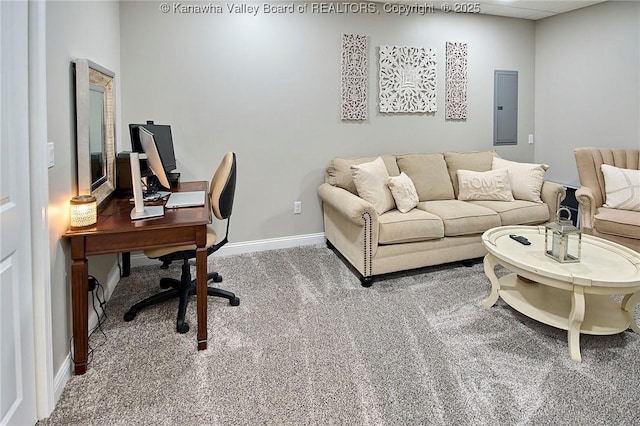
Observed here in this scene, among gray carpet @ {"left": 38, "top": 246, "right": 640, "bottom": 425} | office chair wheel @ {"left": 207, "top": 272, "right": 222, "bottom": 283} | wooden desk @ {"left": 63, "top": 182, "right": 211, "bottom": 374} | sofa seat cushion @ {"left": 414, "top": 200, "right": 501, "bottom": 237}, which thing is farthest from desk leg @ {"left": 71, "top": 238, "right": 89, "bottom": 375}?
sofa seat cushion @ {"left": 414, "top": 200, "right": 501, "bottom": 237}

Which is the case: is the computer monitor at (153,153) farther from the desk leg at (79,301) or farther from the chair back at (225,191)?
the desk leg at (79,301)

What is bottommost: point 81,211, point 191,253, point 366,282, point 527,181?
point 366,282

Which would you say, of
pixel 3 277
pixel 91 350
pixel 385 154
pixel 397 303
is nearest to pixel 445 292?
pixel 397 303

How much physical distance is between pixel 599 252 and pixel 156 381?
2.67 metres

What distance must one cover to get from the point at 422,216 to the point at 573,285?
1.28 metres

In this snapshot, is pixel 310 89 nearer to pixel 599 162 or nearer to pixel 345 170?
pixel 345 170

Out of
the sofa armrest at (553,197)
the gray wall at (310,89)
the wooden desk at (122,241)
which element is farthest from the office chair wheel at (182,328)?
the sofa armrest at (553,197)

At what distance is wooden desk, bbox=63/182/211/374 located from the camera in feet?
6.20

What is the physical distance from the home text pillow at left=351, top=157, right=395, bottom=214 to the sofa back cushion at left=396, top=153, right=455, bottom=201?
51 cm

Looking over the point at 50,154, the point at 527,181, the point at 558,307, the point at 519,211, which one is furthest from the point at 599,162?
the point at 50,154

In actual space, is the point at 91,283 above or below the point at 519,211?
below

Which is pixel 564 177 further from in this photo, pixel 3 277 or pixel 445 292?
pixel 3 277

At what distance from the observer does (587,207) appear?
351cm

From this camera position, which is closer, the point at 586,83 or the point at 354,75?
the point at 354,75
